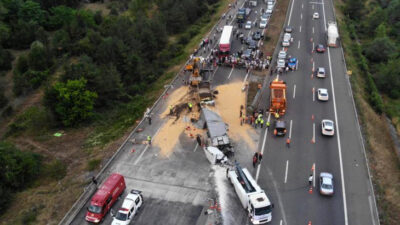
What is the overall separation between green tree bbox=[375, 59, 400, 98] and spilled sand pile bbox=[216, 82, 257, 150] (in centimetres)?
2719

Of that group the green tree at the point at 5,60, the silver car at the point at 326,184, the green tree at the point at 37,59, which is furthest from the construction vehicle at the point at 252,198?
the green tree at the point at 5,60

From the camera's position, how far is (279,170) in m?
38.3

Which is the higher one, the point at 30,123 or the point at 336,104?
the point at 336,104

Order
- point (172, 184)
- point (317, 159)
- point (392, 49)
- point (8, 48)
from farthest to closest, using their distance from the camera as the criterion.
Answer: point (8, 48) < point (392, 49) < point (317, 159) < point (172, 184)

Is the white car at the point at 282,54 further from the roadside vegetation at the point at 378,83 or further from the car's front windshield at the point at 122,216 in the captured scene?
the car's front windshield at the point at 122,216

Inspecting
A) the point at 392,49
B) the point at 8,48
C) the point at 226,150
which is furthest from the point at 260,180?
the point at 8,48

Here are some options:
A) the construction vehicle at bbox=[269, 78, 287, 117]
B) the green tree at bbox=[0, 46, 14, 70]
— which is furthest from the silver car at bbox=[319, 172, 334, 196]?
the green tree at bbox=[0, 46, 14, 70]

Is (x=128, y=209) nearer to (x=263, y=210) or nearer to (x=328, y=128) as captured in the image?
(x=263, y=210)

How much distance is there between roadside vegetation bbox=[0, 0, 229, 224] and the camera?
127ft

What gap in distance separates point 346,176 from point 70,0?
93.7 meters

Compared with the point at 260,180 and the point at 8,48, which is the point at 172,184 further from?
the point at 8,48

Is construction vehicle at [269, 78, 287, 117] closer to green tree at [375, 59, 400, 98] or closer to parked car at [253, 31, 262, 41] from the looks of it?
parked car at [253, 31, 262, 41]

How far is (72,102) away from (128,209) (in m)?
23.0

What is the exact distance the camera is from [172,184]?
121 feet
